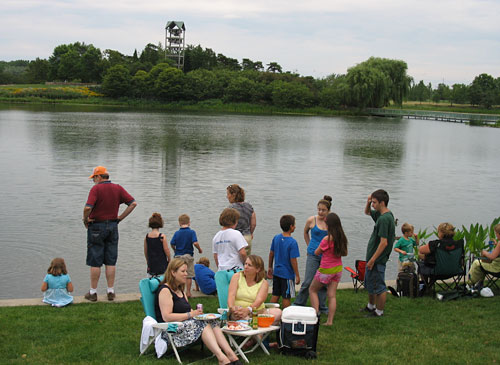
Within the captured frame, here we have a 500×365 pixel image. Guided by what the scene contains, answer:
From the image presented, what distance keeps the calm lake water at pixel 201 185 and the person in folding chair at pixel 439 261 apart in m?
3.03

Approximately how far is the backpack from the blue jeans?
1451 mm

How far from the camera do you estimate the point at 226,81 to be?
12006 centimetres

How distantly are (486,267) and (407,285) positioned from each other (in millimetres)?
1237

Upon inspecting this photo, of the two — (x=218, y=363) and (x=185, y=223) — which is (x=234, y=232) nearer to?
(x=185, y=223)

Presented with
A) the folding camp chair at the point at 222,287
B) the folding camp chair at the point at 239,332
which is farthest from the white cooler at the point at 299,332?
the folding camp chair at the point at 222,287

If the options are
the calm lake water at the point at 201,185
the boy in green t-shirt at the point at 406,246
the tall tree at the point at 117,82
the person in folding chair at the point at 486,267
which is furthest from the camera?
the tall tree at the point at 117,82

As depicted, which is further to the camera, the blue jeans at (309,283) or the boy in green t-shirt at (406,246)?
the boy in green t-shirt at (406,246)

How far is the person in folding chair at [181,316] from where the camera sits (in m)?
5.79

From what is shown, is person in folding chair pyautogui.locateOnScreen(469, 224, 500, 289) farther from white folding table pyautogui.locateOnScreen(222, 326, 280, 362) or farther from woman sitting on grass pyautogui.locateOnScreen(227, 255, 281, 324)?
white folding table pyautogui.locateOnScreen(222, 326, 280, 362)

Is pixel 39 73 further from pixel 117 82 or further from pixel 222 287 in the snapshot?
pixel 222 287

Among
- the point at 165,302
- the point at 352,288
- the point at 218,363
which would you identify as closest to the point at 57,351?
the point at 165,302

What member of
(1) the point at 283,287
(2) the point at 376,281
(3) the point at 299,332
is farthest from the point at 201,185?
(3) the point at 299,332

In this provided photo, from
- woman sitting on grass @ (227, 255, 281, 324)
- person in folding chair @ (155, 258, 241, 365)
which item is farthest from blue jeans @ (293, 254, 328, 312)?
person in folding chair @ (155, 258, 241, 365)

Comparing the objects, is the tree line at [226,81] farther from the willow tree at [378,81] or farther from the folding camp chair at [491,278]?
the folding camp chair at [491,278]
